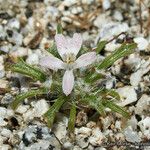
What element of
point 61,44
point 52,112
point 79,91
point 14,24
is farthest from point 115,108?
point 14,24

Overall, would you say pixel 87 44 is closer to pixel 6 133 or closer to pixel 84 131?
pixel 84 131

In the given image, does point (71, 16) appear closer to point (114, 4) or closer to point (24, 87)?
point (114, 4)

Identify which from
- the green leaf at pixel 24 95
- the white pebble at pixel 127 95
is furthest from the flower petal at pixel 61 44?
the white pebble at pixel 127 95

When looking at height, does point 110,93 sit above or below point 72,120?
above

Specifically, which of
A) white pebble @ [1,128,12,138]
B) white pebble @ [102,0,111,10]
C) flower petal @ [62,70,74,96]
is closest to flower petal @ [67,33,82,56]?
flower petal @ [62,70,74,96]

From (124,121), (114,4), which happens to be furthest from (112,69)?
(114,4)

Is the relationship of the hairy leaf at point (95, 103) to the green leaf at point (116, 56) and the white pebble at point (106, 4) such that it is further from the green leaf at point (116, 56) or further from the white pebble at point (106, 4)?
the white pebble at point (106, 4)
